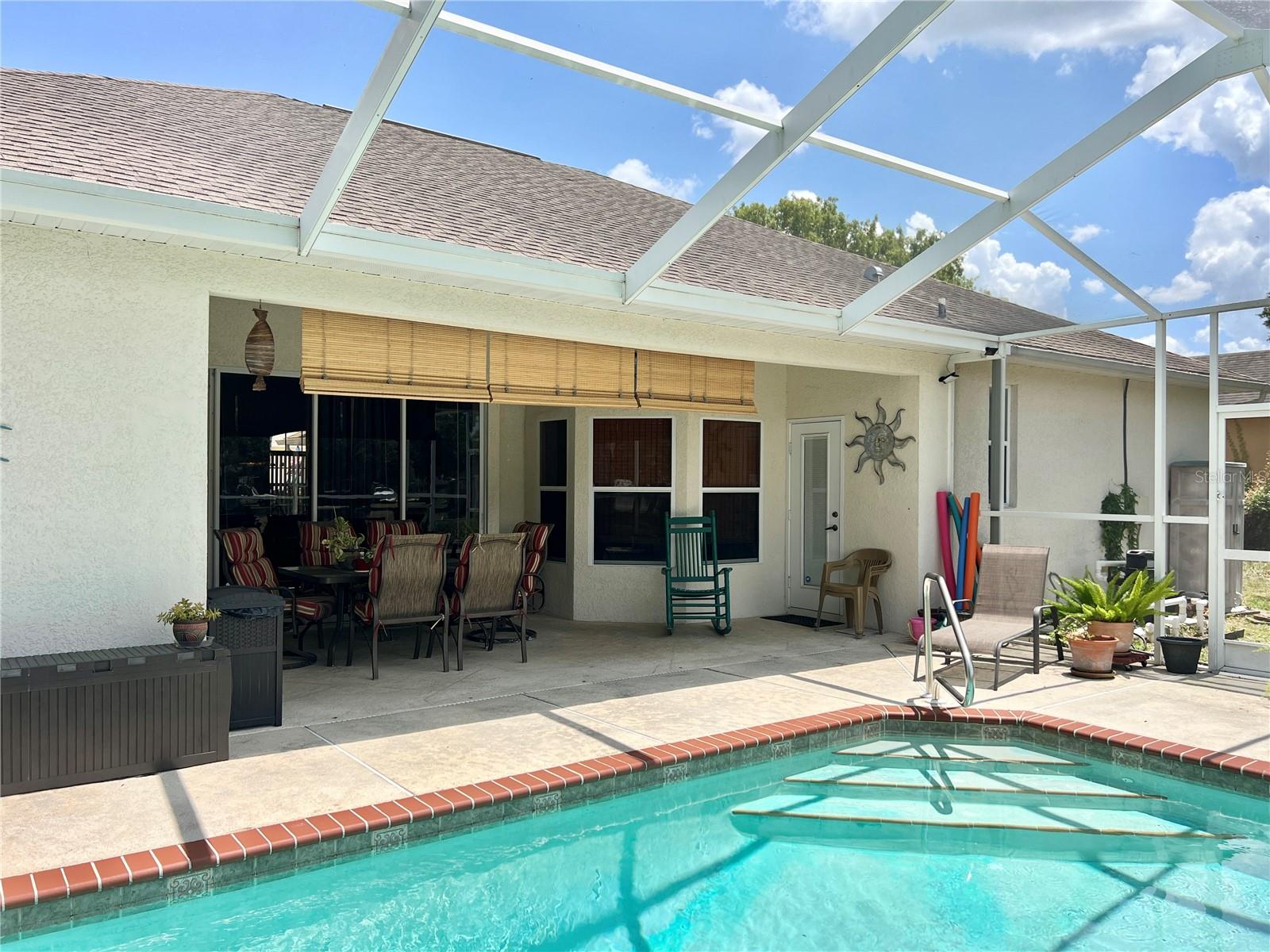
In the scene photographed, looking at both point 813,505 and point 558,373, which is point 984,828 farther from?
point 813,505

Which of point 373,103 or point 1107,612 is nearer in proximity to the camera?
point 373,103

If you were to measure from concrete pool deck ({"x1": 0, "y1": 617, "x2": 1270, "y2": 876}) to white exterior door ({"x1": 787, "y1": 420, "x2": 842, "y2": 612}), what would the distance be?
1.37 metres

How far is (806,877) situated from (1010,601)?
4422 mm

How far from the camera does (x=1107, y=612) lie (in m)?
7.38

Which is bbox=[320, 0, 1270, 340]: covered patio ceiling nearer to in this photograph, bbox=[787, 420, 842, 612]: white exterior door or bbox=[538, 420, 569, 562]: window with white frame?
bbox=[787, 420, 842, 612]: white exterior door

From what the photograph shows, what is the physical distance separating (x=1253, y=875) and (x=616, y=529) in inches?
262

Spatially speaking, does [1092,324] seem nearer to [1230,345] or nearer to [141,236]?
[1230,345]

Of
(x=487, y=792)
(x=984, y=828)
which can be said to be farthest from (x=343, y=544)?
(x=984, y=828)

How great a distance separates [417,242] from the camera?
5562 millimetres

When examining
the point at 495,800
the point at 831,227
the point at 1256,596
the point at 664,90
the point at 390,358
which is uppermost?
the point at 831,227

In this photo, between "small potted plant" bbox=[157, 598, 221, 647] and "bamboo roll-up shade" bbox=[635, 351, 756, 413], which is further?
"bamboo roll-up shade" bbox=[635, 351, 756, 413]

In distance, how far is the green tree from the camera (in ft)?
112

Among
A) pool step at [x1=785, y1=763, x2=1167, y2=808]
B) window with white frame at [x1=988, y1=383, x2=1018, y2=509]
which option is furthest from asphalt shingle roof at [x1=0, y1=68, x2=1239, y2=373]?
pool step at [x1=785, y1=763, x2=1167, y2=808]

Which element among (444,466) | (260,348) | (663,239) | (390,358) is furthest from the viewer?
(444,466)
